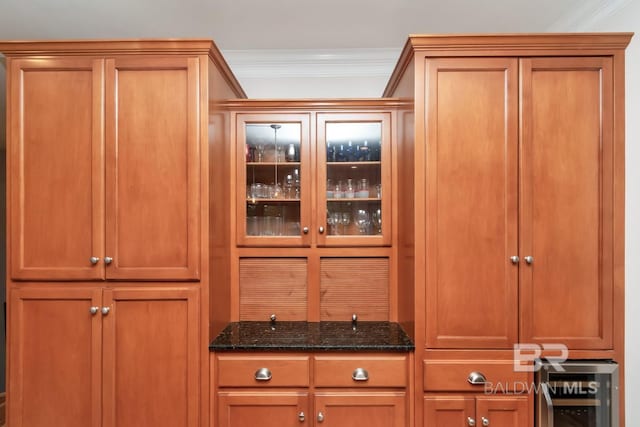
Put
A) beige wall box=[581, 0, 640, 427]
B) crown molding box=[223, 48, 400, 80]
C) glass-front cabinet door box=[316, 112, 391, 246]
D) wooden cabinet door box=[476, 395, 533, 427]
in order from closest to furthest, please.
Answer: wooden cabinet door box=[476, 395, 533, 427]
beige wall box=[581, 0, 640, 427]
glass-front cabinet door box=[316, 112, 391, 246]
crown molding box=[223, 48, 400, 80]

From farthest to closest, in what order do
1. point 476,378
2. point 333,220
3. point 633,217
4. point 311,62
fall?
point 311,62, point 333,220, point 633,217, point 476,378

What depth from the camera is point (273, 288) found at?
2.36 m

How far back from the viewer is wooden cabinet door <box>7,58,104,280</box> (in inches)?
73.4

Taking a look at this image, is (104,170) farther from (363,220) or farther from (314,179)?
(363,220)

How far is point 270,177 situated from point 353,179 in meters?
0.51

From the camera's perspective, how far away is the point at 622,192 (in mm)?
1806

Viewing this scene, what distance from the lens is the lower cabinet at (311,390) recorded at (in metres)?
1.87

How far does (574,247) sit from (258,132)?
1.79 meters

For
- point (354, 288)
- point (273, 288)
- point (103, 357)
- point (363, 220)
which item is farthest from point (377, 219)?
point (103, 357)

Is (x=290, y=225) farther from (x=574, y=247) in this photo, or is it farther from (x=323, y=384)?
(x=574, y=247)

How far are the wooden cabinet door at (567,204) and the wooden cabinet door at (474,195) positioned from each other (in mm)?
71

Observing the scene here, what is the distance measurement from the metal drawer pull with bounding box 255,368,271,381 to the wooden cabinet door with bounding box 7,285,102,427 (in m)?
0.79

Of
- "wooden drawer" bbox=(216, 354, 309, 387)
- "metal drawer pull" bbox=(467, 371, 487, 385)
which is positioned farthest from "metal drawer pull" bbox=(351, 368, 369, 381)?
"metal drawer pull" bbox=(467, 371, 487, 385)

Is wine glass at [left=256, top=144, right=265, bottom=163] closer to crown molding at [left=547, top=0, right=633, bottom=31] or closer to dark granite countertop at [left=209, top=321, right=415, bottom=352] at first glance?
dark granite countertop at [left=209, top=321, right=415, bottom=352]
